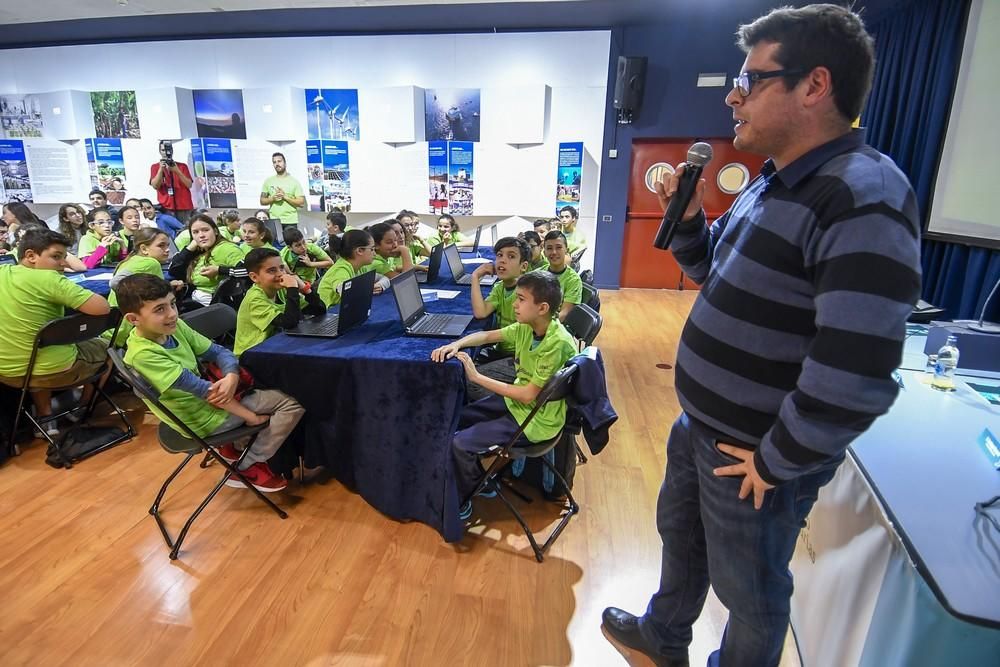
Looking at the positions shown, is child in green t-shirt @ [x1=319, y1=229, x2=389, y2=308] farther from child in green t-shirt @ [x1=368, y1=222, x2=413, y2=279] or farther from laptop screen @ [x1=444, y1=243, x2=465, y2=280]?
laptop screen @ [x1=444, y1=243, x2=465, y2=280]

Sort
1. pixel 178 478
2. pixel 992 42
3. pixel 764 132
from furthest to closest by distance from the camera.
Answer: pixel 992 42, pixel 178 478, pixel 764 132

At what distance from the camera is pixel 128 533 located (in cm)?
224

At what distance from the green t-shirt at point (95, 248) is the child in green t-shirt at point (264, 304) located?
123 inches

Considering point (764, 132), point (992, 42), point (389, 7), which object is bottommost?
point (764, 132)

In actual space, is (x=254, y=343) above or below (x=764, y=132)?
below

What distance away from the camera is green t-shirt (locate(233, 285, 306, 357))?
2.48m

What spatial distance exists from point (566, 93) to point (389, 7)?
2.57 metres

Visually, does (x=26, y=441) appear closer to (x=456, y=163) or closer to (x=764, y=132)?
(x=764, y=132)

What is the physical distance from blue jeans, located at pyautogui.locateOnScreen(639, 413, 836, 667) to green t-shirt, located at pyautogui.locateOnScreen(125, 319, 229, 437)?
1.85 meters

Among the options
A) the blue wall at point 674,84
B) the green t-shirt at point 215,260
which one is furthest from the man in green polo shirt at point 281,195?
the blue wall at point 674,84

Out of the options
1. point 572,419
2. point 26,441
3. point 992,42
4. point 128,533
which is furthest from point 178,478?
point 992,42

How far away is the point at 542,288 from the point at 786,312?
1.13 m

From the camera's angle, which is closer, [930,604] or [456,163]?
[930,604]

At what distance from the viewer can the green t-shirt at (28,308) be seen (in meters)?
2.61
